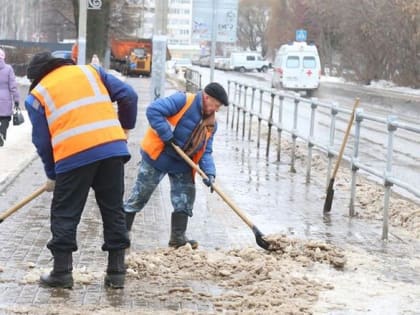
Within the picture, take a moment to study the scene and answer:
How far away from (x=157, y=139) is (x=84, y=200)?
1.43 m

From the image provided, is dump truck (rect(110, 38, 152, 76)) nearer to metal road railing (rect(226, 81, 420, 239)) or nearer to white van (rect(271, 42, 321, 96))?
white van (rect(271, 42, 321, 96))

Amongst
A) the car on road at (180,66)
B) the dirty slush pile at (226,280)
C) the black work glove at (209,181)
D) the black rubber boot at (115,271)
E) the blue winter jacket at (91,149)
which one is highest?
the blue winter jacket at (91,149)

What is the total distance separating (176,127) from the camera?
6.92 m

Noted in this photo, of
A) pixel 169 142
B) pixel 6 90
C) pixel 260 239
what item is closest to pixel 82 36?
pixel 6 90

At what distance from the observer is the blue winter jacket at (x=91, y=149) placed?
5.50 meters

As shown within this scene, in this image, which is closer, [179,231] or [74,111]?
[74,111]

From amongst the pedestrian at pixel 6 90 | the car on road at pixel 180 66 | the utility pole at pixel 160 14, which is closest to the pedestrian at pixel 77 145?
the pedestrian at pixel 6 90

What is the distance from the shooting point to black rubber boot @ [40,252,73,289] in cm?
563

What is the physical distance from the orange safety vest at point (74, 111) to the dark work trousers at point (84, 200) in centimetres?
16

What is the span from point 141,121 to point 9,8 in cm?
4180

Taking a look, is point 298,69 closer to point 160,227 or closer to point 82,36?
point 82,36

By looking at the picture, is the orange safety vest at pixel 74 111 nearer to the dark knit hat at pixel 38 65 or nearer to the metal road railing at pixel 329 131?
the dark knit hat at pixel 38 65

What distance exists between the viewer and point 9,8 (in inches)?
2324

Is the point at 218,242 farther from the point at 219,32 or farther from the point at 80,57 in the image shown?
the point at 219,32
